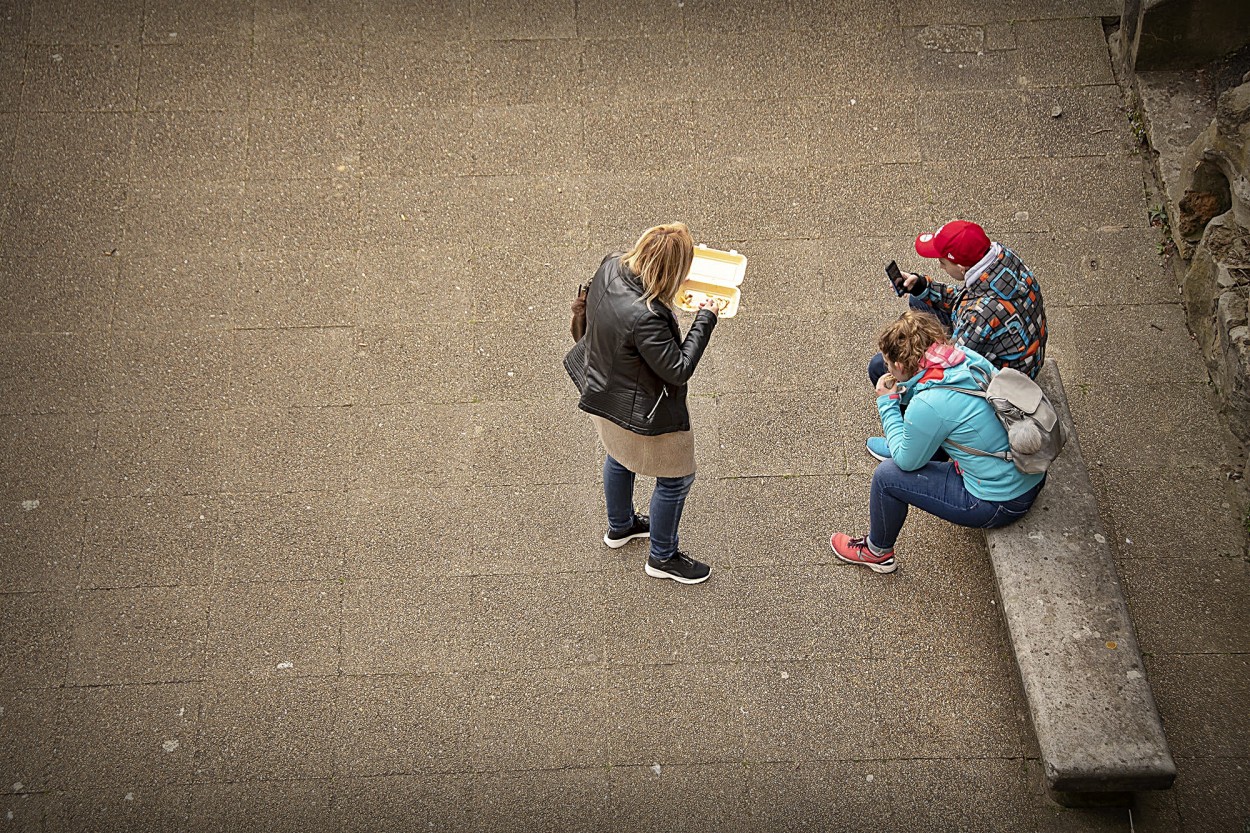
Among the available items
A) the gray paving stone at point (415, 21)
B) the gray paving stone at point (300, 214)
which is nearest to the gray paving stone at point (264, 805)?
the gray paving stone at point (300, 214)

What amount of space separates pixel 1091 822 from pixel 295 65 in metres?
5.97

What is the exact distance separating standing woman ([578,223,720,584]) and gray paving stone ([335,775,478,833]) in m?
1.41

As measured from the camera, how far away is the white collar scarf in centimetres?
442

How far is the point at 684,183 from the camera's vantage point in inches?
236

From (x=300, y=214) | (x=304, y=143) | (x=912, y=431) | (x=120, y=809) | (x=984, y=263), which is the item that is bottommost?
(x=120, y=809)

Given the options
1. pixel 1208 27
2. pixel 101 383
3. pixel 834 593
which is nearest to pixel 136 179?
pixel 101 383

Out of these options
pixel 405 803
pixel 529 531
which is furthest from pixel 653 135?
pixel 405 803

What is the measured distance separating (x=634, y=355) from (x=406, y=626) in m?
1.82

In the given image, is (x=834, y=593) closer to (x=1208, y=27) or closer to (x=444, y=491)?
(x=444, y=491)

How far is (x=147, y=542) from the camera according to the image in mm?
4930

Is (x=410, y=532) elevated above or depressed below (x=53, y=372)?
below

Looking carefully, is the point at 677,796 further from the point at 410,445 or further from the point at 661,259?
the point at 661,259

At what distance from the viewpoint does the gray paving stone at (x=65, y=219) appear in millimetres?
5805

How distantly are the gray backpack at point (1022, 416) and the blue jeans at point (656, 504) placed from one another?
1196 millimetres
